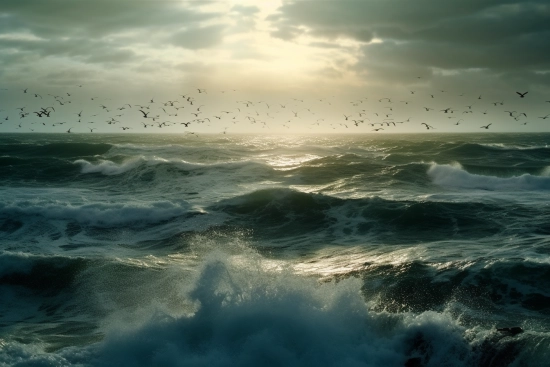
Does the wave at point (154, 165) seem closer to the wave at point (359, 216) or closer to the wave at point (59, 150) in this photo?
the wave at point (59, 150)

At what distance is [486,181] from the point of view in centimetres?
2855

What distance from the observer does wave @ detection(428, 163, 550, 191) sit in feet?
89.2

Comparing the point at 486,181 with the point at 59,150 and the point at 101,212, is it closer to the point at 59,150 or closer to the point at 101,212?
the point at 101,212

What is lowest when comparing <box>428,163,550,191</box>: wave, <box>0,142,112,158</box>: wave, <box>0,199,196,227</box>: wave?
<box>0,199,196,227</box>: wave

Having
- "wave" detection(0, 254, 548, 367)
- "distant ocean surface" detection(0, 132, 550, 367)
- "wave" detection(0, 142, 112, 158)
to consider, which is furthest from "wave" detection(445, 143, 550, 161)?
"wave" detection(0, 254, 548, 367)

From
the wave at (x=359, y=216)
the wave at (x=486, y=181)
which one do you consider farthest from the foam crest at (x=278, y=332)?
the wave at (x=486, y=181)

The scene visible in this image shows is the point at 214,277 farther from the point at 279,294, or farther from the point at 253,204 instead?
the point at 253,204

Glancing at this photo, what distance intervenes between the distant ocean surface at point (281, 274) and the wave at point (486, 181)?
0.17 meters

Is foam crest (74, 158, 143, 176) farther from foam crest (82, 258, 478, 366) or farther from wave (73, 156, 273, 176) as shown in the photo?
foam crest (82, 258, 478, 366)

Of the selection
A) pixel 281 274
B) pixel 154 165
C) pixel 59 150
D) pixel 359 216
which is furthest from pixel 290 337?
pixel 59 150

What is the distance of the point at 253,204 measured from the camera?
22.7 metres

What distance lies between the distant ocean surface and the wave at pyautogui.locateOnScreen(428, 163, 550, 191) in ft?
0.55

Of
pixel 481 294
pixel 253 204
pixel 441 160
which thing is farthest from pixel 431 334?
pixel 441 160

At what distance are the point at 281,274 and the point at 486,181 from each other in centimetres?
2088
